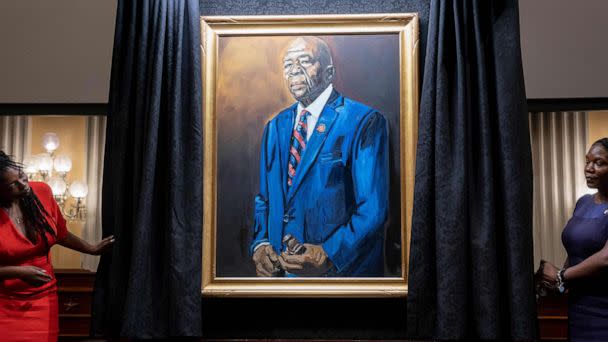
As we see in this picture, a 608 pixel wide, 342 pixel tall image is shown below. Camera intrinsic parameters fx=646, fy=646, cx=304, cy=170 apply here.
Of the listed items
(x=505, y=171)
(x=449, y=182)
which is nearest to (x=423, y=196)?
(x=449, y=182)

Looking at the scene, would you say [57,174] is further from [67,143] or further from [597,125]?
[597,125]

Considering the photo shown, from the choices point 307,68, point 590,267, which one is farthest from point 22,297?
point 590,267

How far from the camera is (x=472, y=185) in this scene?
278 centimetres

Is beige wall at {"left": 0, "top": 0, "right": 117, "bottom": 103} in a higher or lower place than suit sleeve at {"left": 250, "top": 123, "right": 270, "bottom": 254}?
higher

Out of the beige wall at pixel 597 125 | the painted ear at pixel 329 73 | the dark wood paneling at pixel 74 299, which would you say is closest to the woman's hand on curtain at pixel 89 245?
the painted ear at pixel 329 73

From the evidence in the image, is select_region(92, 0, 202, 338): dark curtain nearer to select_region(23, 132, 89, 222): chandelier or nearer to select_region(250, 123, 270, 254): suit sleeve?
select_region(250, 123, 270, 254): suit sleeve

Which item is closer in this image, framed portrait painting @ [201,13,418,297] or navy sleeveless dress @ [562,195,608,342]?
navy sleeveless dress @ [562,195,608,342]

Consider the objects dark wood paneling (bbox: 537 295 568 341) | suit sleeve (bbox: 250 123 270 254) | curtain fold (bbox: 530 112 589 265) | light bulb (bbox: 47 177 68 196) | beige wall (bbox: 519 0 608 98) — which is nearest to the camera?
suit sleeve (bbox: 250 123 270 254)

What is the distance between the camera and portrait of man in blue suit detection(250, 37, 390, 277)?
9.41 ft

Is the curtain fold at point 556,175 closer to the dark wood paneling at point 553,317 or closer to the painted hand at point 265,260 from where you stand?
the dark wood paneling at point 553,317

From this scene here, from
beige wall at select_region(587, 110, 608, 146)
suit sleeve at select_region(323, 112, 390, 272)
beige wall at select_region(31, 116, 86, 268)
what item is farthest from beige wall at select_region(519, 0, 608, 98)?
beige wall at select_region(31, 116, 86, 268)

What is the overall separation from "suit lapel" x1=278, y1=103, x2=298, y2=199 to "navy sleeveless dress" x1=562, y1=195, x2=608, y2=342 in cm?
127

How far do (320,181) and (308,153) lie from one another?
0.14 meters

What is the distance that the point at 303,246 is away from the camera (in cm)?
288
